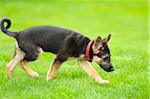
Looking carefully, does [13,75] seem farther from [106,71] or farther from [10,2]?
[10,2]

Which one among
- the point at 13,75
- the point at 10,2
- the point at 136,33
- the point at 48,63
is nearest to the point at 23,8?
the point at 10,2

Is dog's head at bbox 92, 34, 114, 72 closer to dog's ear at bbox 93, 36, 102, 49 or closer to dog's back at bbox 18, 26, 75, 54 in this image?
dog's ear at bbox 93, 36, 102, 49

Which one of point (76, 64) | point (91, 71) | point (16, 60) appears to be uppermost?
point (16, 60)

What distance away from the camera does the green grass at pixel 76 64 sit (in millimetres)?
9000

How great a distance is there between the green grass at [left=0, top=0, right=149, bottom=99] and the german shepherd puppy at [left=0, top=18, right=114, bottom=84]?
0.80 ft

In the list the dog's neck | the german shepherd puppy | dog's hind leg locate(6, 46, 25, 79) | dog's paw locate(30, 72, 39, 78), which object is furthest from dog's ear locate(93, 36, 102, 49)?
dog's hind leg locate(6, 46, 25, 79)

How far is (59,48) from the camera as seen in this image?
34.1 feet

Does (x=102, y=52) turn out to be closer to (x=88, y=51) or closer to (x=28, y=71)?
(x=88, y=51)

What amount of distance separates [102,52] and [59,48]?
0.95m

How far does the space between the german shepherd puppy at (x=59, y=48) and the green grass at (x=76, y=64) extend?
0.24 meters

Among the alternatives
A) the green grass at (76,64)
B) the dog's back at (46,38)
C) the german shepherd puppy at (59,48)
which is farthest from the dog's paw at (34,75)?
the dog's back at (46,38)

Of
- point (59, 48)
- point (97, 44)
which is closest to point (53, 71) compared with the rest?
point (59, 48)

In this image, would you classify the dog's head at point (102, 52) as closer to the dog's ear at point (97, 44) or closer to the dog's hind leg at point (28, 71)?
the dog's ear at point (97, 44)

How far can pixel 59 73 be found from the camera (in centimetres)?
1104
